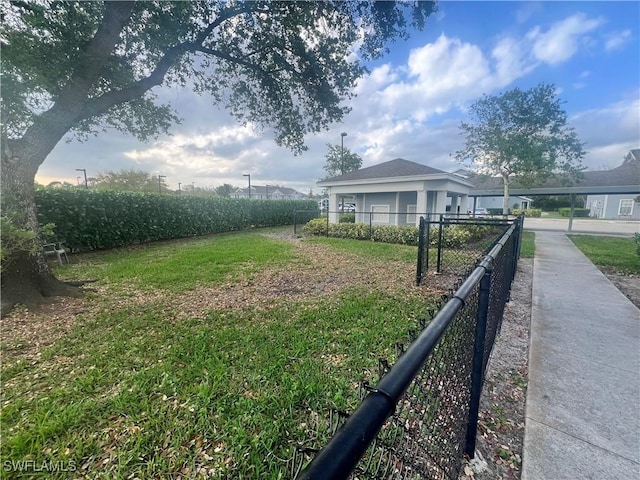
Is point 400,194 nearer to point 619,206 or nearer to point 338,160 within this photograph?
point 338,160

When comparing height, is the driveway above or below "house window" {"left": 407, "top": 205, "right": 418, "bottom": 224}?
below

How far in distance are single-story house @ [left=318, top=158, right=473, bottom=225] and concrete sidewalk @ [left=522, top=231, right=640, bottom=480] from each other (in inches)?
301

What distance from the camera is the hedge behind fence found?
7.57 meters

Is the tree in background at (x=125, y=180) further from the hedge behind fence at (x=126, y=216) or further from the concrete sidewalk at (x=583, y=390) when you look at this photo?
the concrete sidewalk at (x=583, y=390)

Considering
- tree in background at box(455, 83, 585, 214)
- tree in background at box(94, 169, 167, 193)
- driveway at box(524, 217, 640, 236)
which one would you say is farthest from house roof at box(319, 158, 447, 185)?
tree in background at box(94, 169, 167, 193)

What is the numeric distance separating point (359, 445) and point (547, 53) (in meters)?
9.52

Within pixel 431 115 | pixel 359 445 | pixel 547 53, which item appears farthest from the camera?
pixel 431 115

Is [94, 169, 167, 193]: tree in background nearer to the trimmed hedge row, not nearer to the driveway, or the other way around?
the trimmed hedge row

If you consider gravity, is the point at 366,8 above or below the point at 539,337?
above

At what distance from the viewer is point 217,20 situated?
5574mm

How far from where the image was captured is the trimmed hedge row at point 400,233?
9047 mm

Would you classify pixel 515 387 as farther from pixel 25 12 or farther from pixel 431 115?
→ pixel 431 115

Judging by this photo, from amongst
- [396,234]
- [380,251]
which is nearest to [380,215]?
[396,234]

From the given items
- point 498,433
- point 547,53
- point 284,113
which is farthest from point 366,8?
point 498,433
